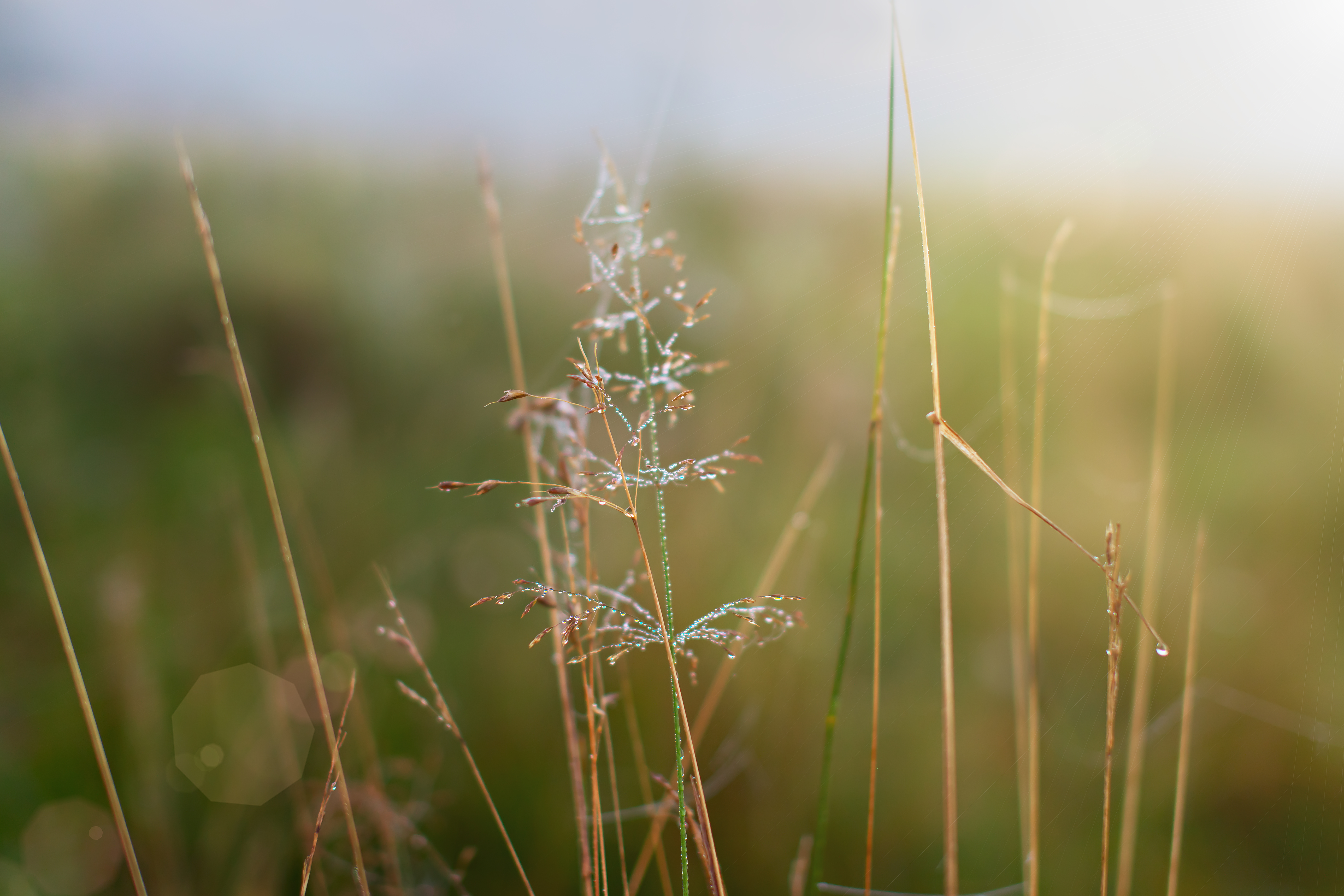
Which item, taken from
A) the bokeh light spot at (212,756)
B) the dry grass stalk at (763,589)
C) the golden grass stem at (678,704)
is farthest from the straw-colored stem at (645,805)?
the bokeh light spot at (212,756)

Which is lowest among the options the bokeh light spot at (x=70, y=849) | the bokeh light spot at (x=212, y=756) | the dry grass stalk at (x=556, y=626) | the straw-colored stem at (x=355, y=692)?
the bokeh light spot at (x=70, y=849)

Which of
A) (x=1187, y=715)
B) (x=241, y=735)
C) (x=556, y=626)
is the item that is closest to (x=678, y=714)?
(x=556, y=626)

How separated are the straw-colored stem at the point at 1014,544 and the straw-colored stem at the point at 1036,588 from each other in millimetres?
11

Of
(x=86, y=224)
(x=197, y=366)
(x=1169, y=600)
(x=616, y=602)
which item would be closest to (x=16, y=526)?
(x=197, y=366)

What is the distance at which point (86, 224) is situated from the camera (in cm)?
154

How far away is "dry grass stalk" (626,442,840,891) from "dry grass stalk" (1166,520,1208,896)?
1.14 feet

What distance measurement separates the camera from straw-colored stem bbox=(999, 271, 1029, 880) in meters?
1.01

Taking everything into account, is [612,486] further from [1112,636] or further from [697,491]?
[697,491]

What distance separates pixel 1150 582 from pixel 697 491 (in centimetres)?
74

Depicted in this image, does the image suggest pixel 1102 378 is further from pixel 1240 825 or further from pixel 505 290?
pixel 505 290

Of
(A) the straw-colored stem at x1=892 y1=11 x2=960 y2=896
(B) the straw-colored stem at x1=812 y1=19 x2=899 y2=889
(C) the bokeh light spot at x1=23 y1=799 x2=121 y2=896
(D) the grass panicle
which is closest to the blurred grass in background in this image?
(C) the bokeh light spot at x1=23 y1=799 x2=121 y2=896

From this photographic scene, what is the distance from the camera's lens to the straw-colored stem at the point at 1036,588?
679 mm

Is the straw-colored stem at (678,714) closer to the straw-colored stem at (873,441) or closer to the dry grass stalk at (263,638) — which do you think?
the straw-colored stem at (873,441)

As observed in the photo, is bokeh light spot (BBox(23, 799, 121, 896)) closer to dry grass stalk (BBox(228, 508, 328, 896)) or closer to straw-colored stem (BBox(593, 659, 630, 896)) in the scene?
dry grass stalk (BBox(228, 508, 328, 896))
